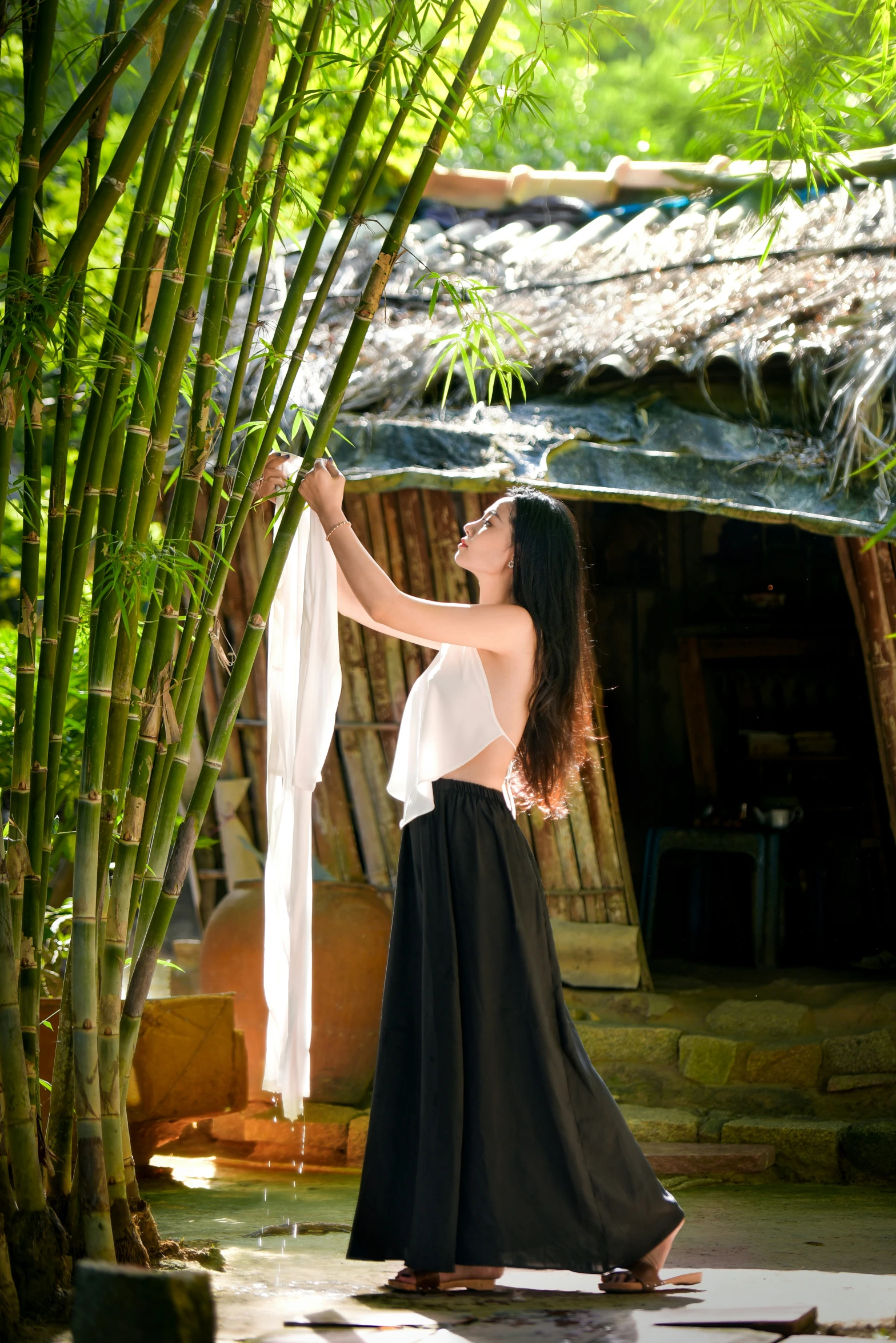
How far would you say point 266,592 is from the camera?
7.85 feet

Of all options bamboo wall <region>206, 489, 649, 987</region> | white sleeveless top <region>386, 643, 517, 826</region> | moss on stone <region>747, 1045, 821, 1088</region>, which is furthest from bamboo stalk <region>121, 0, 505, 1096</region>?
moss on stone <region>747, 1045, 821, 1088</region>

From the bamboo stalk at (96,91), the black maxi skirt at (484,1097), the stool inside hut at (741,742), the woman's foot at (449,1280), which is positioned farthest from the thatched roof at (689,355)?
the woman's foot at (449,1280)

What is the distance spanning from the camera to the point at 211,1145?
16.2 ft

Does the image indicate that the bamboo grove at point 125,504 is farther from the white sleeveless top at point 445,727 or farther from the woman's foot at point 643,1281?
the woman's foot at point 643,1281

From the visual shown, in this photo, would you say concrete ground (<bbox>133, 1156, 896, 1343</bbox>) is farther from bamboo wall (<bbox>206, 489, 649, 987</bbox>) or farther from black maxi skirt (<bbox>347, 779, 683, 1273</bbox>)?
bamboo wall (<bbox>206, 489, 649, 987</bbox>)

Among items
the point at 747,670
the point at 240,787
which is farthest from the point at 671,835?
the point at 240,787

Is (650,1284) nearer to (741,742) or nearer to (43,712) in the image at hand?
(43,712)

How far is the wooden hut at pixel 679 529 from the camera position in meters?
4.27

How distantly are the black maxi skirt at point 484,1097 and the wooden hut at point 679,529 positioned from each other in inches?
46.9

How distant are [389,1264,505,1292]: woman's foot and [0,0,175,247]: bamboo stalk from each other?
204 cm

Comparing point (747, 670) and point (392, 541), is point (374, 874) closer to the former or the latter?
point (392, 541)

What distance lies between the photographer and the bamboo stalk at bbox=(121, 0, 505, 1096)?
7.73ft

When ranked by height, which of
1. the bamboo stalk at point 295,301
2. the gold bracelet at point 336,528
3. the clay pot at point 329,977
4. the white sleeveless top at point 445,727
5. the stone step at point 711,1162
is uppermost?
the bamboo stalk at point 295,301

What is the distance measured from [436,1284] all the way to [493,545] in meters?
1.48
